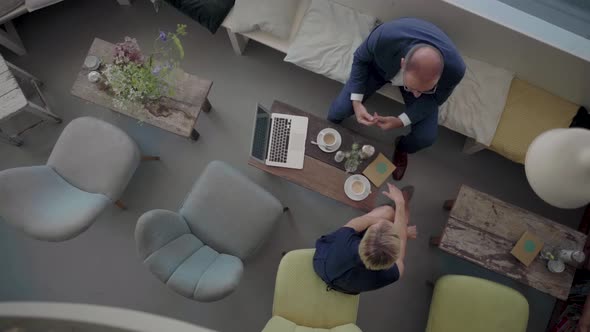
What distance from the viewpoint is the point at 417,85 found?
6.53ft

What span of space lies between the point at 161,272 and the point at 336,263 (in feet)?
2.99

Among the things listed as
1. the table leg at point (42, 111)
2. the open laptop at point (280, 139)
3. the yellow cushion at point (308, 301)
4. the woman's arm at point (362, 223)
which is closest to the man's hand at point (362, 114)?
the open laptop at point (280, 139)

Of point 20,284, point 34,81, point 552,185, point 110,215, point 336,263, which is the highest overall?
point 552,185

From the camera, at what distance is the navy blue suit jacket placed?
85.3 inches

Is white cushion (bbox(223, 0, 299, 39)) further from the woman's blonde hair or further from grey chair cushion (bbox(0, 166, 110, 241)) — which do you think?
the woman's blonde hair

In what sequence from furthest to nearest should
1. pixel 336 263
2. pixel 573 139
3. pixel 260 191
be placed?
pixel 260 191
pixel 336 263
pixel 573 139

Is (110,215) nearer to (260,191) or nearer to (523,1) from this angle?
(260,191)

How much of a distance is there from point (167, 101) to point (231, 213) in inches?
34.7

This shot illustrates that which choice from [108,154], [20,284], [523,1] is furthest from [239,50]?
[20,284]

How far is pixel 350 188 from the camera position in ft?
7.61

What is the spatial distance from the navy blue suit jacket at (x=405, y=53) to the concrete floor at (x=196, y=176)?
1.94 feet

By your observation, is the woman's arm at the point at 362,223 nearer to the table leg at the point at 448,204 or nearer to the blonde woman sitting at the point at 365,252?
the blonde woman sitting at the point at 365,252

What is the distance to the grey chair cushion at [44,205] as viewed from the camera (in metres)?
2.09

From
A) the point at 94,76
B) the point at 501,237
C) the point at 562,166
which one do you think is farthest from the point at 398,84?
the point at 94,76
